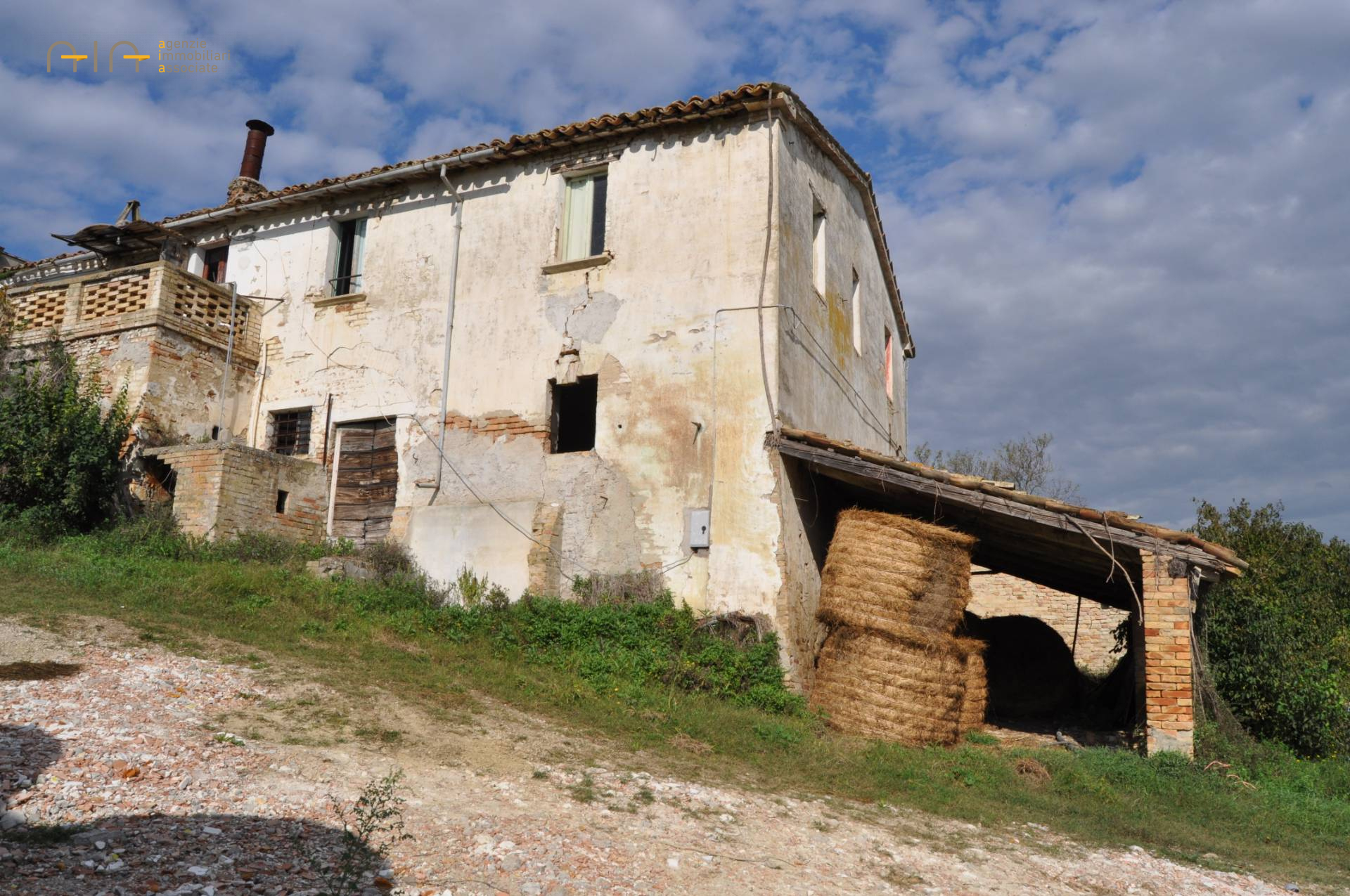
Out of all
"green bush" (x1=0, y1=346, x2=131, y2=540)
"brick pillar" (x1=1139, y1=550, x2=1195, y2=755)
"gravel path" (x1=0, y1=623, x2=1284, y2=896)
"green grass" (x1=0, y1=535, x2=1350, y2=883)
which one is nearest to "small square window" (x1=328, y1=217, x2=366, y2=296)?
"green bush" (x1=0, y1=346, x2=131, y2=540)

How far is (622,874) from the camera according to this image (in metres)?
5.25

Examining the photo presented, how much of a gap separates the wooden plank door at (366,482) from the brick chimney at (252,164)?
21.3ft

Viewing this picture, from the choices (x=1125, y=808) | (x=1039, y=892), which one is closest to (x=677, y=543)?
(x=1125, y=808)

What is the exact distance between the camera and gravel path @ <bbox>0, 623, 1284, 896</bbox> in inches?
188

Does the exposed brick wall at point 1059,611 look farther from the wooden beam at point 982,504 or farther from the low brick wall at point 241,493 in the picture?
the low brick wall at point 241,493

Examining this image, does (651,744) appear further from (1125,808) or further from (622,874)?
(1125,808)

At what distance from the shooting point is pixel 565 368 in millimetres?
12789

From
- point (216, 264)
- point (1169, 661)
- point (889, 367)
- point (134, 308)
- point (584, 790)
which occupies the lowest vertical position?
point (584, 790)

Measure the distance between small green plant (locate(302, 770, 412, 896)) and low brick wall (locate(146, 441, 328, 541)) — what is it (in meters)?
7.99

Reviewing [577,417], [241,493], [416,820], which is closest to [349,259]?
[241,493]

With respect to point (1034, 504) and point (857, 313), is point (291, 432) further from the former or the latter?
point (1034, 504)

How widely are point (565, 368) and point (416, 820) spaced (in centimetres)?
786

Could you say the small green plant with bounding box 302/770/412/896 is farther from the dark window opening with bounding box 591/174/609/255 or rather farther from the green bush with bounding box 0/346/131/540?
the green bush with bounding box 0/346/131/540

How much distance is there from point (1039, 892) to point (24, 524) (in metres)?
12.8
